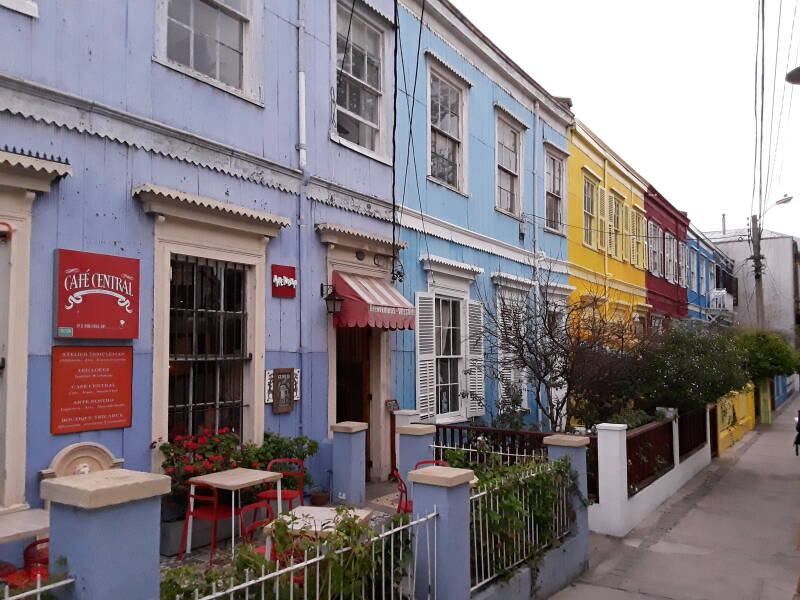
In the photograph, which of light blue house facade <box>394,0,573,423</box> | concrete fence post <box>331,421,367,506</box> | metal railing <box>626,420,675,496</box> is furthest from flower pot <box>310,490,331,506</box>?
metal railing <box>626,420,675,496</box>

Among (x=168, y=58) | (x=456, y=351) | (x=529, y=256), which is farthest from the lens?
(x=529, y=256)

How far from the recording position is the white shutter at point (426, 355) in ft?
32.7

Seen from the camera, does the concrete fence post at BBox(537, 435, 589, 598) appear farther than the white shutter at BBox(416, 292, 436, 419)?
No

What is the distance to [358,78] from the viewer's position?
916 cm

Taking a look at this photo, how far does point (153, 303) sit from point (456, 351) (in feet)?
19.4

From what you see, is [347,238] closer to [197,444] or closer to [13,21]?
[197,444]

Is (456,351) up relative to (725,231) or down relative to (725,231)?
down

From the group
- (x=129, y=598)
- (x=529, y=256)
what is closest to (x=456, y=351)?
(x=529, y=256)

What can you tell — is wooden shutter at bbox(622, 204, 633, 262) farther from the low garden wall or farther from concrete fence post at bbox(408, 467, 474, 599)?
concrete fence post at bbox(408, 467, 474, 599)

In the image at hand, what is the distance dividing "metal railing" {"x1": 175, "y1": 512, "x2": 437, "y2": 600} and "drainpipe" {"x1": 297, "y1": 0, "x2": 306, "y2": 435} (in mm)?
3590

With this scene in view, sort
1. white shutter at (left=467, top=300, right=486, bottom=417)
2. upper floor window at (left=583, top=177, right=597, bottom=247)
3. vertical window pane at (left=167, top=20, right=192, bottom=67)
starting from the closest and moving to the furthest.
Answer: vertical window pane at (left=167, top=20, right=192, bottom=67) < white shutter at (left=467, top=300, right=486, bottom=417) < upper floor window at (left=583, top=177, right=597, bottom=247)

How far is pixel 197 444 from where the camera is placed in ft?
20.5

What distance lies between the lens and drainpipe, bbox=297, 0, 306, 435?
7820mm

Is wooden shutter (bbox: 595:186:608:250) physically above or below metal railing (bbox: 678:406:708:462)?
above
